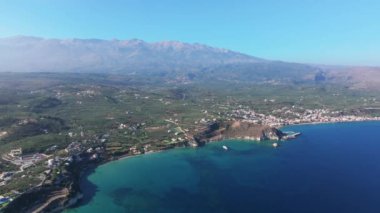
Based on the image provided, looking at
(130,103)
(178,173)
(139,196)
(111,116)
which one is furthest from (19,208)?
(130,103)

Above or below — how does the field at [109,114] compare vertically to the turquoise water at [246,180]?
above

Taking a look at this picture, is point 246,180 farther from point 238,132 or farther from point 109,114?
point 109,114

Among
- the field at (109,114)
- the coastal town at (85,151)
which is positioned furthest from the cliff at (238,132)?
the field at (109,114)

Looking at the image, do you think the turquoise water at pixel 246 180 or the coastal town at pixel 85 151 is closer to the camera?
the turquoise water at pixel 246 180

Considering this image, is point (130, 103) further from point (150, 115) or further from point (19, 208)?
point (19, 208)

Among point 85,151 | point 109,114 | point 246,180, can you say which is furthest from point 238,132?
point 109,114

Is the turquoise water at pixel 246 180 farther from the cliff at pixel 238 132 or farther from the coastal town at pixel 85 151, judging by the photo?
the coastal town at pixel 85 151

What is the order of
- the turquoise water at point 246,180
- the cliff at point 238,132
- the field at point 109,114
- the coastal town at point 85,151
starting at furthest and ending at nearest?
the cliff at point 238,132, the field at point 109,114, the coastal town at point 85,151, the turquoise water at point 246,180
